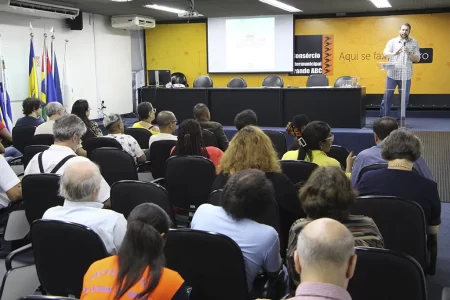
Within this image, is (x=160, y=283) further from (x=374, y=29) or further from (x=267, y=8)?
(x=374, y=29)

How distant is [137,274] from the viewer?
5.37 feet

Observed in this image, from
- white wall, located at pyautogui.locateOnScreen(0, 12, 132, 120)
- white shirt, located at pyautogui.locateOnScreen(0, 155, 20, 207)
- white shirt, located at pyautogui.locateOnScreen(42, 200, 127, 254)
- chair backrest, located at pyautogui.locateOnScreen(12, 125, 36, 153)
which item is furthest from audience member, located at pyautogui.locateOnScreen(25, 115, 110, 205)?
white wall, located at pyautogui.locateOnScreen(0, 12, 132, 120)

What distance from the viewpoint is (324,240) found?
1356 millimetres

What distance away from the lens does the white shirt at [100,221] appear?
238cm

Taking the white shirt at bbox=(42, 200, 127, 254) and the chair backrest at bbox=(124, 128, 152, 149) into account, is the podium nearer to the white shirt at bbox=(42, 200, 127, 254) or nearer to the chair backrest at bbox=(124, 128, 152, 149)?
the chair backrest at bbox=(124, 128, 152, 149)

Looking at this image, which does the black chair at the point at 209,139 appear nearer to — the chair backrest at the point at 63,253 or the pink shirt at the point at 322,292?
the chair backrest at the point at 63,253

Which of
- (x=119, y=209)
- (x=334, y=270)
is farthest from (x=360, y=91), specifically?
(x=334, y=270)

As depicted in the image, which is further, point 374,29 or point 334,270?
point 374,29

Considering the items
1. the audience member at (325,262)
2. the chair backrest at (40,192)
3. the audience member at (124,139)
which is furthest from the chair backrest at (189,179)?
the audience member at (325,262)

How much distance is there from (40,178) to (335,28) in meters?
9.89

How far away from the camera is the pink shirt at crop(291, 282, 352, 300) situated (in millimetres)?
1280

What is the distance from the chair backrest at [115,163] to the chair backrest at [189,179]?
48 cm

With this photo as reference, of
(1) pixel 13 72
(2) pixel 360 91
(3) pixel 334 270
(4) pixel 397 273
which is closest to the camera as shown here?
(3) pixel 334 270

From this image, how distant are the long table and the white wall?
1.91m
